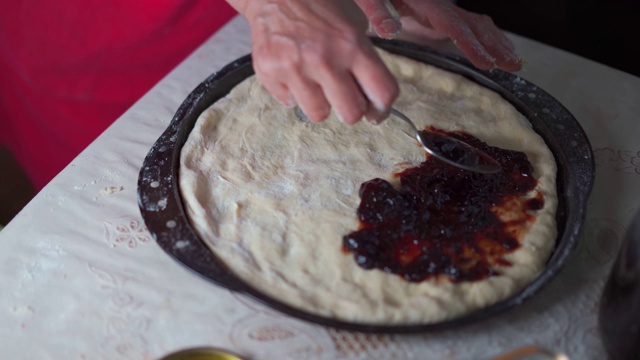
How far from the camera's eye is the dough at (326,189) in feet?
3.48

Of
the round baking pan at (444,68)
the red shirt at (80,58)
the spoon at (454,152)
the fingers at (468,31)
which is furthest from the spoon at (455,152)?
the red shirt at (80,58)

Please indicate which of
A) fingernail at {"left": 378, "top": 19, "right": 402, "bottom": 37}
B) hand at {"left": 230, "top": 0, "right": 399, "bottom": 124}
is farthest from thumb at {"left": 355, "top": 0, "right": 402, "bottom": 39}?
hand at {"left": 230, "top": 0, "right": 399, "bottom": 124}

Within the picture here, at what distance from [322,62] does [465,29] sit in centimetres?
62

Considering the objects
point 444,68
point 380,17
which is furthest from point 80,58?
point 444,68

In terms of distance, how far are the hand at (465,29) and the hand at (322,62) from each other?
40cm

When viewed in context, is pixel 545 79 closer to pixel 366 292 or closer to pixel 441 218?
pixel 441 218

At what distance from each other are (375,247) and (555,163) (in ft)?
1.56

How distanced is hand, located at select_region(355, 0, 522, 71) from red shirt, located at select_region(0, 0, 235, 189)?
1.96 feet

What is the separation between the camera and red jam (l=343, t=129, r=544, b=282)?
3.64 feet

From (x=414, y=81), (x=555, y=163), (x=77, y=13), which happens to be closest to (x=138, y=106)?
(x=77, y=13)

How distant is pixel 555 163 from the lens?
1313 millimetres

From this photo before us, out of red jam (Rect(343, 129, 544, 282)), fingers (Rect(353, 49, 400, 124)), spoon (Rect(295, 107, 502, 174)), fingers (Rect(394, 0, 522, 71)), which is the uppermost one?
fingers (Rect(353, 49, 400, 124))

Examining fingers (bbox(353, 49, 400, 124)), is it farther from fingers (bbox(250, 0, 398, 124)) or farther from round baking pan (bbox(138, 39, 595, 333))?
round baking pan (bbox(138, 39, 595, 333))

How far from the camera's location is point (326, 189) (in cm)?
126
